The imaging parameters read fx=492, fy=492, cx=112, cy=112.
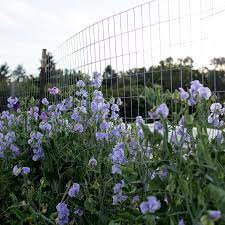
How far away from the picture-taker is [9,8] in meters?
12.8

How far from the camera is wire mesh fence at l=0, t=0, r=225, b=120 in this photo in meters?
3.33

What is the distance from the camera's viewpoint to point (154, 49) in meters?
3.84

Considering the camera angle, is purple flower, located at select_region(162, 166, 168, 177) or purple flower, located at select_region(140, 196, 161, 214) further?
purple flower, located at select_region(162, 166, 168, 177)

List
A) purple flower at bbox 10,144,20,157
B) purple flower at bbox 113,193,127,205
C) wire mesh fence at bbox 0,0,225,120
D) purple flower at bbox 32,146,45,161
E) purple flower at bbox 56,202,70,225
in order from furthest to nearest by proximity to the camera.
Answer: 1. wire mesh fence at bbox 0,0,225,120
2. purple flower at bbox 10,144,20,157
3. purple flower at bbox 32,146,45,161
4. purple flower at bbox 56,202,70,225
5. purple flower at bbox 113,193,127,205

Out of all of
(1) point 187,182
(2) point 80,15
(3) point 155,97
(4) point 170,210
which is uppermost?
(2) point 80,15

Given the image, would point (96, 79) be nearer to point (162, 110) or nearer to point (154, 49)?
point (154, 49)

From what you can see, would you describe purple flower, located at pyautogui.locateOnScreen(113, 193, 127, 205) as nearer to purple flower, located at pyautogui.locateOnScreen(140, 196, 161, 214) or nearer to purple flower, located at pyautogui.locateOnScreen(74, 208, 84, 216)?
purple flower, located at pyautogui.locateOnScreen(74, 208, 84, 216)

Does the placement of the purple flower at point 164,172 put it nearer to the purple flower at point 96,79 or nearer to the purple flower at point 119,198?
the purple flower at point 119,198

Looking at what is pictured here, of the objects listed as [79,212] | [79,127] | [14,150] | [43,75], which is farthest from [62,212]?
[43,75]

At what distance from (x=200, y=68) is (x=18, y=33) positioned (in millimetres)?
12556

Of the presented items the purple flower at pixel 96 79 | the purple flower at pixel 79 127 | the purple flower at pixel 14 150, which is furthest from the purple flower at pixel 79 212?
the purple flower at pixel 14 150

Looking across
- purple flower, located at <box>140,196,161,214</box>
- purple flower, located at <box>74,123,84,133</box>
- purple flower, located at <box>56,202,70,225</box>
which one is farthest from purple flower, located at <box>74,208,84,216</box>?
purple flower, located at <box>140,196,161,214</box>

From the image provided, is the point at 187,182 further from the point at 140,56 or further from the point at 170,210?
the point at 140,56

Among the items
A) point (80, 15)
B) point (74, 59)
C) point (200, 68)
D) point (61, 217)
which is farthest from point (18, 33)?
point (61, 217)
